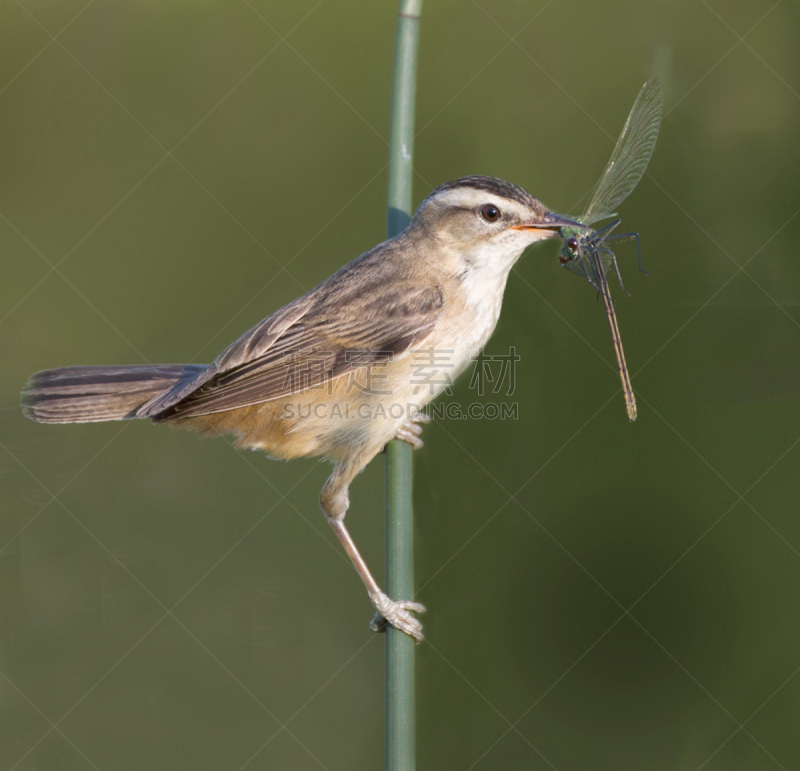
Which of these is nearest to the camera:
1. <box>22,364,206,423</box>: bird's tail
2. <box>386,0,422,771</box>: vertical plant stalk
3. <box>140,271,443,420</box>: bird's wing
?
<box>386,0,422,771</box>: vertical plant stalk

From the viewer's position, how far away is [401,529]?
2533mm

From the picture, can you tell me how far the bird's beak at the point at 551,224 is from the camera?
3.09 meters

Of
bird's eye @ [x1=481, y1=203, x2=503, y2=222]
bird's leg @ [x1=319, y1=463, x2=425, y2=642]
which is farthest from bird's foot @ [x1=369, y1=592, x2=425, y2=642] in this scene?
bird's eye @ [x1=481, y1=203, x2=503, y2=222]

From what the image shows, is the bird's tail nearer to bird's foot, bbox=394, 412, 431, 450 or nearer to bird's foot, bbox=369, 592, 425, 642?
bird's foot, bbox=394, 412, 431, 450

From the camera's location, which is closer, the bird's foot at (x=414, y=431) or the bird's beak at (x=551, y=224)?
the bird's beak at (x=551, y=224)

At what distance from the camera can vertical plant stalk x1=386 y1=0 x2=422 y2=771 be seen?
7.77 feet

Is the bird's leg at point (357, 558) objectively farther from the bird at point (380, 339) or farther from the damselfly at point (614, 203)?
the damselfly at point (614, 203)

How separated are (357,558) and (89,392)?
4.53 feet

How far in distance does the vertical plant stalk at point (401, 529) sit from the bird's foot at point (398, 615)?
669mm

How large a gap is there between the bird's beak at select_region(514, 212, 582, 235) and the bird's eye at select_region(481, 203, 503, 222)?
3.4 inches

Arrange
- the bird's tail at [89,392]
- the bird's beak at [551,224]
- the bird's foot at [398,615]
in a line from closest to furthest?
the bird's beak at [551,224] < the bird's foot at [398,615] < the bird's tail at [89,392]

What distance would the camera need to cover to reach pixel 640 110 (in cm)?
311

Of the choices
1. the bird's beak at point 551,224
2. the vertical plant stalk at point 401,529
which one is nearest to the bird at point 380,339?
the bird's beak at point 551,224

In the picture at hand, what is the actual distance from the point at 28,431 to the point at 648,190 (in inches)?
139
